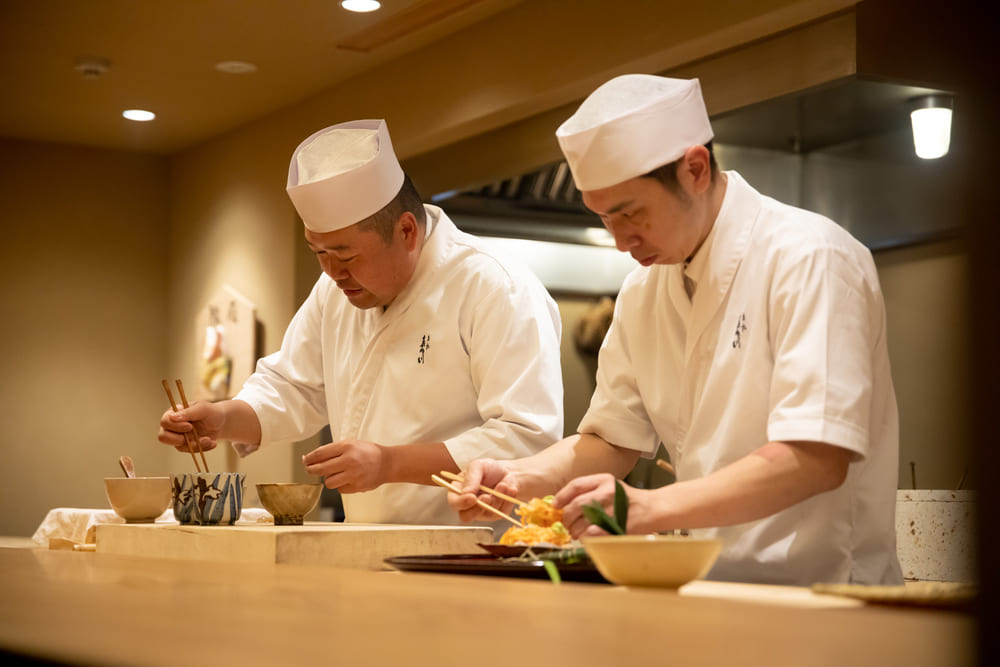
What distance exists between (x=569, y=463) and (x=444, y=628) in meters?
1.41

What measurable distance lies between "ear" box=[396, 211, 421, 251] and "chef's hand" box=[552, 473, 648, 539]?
1.31 m

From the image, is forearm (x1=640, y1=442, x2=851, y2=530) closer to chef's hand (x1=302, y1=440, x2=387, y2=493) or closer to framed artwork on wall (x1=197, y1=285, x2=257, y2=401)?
chef's hand (x1=302, y1=440, x2=387, y2=493)

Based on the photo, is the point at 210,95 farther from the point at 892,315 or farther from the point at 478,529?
the point at 478,529

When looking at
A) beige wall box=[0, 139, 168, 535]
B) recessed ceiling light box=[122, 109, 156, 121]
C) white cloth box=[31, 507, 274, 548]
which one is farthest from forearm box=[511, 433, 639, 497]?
beige wall box=[0, 139, 168, 535]

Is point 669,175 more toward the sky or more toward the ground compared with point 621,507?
more toward the sky

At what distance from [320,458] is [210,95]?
3608 mm

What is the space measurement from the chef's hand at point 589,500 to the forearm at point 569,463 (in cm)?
49

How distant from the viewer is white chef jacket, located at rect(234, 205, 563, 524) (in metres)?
2.53

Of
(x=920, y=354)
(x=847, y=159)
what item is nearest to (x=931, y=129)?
(x=847, y=159)

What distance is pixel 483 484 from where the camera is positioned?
202 cm

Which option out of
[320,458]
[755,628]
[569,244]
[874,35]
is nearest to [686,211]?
[320,458]

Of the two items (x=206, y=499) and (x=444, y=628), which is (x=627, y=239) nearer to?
(x=206, y=499)

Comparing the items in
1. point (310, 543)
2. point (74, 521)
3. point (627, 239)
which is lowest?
point (74, 521)

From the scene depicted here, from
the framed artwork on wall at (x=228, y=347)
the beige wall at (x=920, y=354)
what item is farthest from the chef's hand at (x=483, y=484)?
the framed artwork on wall at (x=228, y=347)
